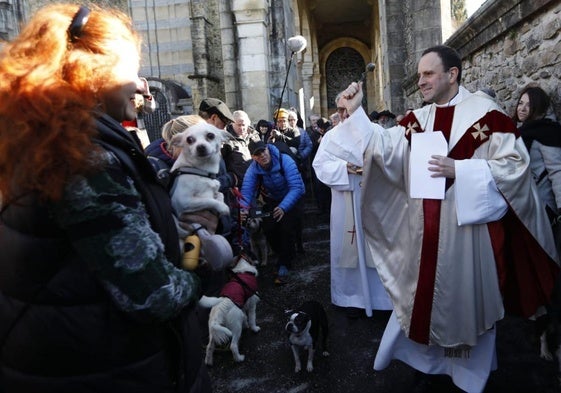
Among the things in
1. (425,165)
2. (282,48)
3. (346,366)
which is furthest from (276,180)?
(282,48)

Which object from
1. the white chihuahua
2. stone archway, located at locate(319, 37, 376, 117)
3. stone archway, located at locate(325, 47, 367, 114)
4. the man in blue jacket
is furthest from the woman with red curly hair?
stone archway, located at locate(325, 47, 367, 114)

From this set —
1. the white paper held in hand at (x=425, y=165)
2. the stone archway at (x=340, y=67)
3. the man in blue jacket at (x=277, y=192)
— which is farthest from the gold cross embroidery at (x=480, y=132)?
the stone archway at (x=340, y=67)

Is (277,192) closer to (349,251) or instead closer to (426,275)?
(349,251)

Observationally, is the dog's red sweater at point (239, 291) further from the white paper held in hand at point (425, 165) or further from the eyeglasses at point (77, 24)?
the eyeglasses at point (77, 24)

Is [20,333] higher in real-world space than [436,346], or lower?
higher

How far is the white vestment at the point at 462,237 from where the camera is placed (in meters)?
2.64

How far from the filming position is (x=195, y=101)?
42.2ft

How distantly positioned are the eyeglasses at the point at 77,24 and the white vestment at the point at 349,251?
10.6 ft

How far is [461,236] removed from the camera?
8.79 feet

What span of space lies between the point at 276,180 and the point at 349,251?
4.71 ft

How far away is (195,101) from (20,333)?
477 inches

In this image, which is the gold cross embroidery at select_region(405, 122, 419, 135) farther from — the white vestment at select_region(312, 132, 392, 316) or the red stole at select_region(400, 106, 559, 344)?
the white vestment at select_region(312, 132, 392, 316)

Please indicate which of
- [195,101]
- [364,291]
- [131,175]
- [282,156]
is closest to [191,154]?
[131,175]

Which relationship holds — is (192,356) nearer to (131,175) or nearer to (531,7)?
(131,175)
